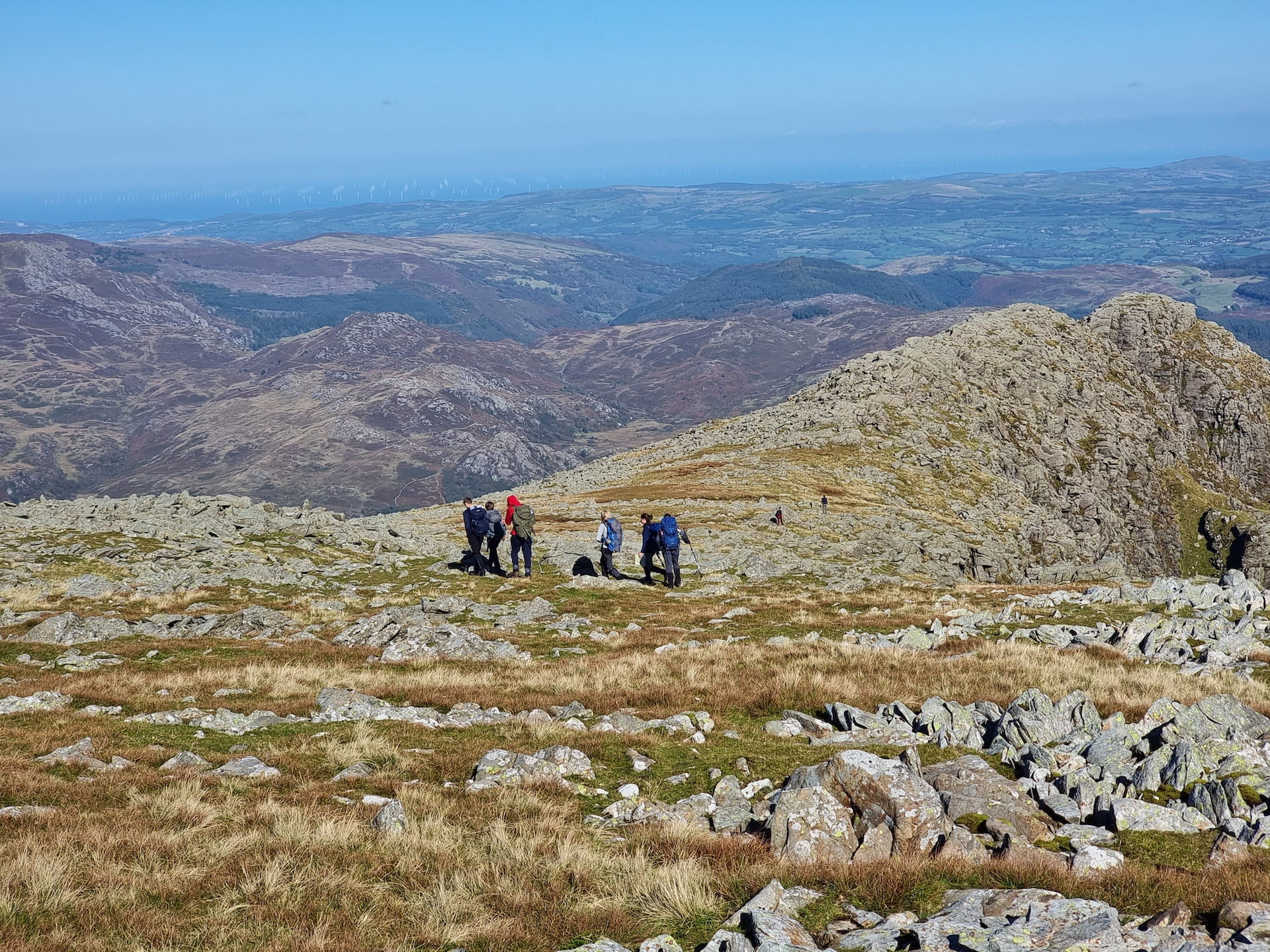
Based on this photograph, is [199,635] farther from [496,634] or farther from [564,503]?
[564,503]

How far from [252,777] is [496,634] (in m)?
16.0

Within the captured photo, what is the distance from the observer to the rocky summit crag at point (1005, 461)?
6631cm

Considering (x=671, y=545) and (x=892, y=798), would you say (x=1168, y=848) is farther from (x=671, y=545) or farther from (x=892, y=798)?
(x=671, y=545)

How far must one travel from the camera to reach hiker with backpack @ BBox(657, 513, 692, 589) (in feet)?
136

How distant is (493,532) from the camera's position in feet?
143

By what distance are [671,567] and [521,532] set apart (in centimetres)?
756

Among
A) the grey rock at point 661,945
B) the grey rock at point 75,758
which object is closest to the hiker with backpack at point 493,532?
the grey rock at point 75,758

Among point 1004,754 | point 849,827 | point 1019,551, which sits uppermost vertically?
point 849,827

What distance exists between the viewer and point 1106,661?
2295cm

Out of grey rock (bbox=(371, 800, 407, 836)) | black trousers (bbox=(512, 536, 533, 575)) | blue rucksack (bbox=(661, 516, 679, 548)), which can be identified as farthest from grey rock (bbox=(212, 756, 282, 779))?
blue rucksack (bbox=(661, 516, 679, 548))

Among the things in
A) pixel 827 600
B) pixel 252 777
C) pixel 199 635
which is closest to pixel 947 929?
pixel 252 777

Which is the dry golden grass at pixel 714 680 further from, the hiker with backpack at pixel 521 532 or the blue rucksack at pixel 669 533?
the hiker with backpack at pixel 521 532

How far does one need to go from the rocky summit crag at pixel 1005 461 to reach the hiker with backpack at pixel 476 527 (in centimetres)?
1554

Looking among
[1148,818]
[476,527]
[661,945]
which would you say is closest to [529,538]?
[476,527]
